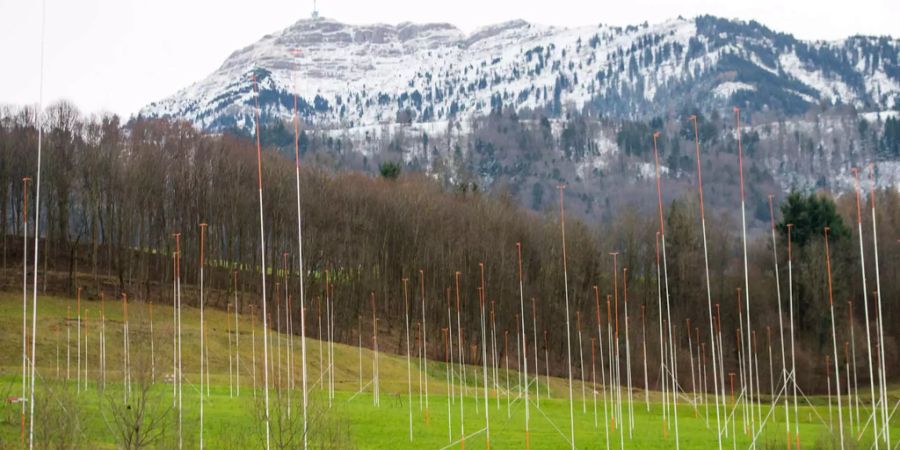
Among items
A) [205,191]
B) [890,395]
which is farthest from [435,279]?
[890,395]

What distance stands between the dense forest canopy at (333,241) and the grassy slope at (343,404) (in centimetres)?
748

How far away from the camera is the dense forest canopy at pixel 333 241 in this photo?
94062 mm

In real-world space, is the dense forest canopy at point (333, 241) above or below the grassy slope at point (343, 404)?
above

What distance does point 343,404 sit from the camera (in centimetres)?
6078

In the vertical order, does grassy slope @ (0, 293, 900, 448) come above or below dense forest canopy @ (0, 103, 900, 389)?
below

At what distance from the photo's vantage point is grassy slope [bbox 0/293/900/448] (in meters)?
47.3

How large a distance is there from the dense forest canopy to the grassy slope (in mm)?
7475

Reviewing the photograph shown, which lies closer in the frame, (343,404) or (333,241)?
(343,404)

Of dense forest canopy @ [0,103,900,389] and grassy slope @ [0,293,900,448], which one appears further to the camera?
dense forest canopy @ [0,103,900,389]

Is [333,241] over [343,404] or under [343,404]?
over

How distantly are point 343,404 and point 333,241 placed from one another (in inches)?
1657

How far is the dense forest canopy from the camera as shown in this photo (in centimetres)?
9406

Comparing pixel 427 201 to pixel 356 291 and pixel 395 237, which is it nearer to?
pixel 395 237

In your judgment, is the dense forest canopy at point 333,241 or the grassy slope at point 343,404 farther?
the dense forest canopy at point 333,241
